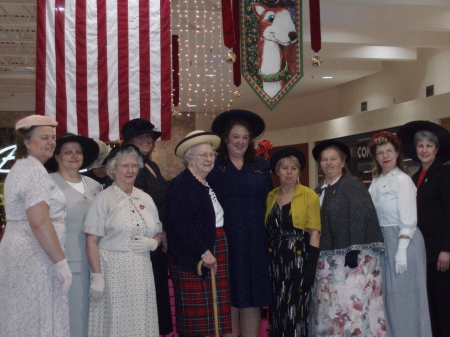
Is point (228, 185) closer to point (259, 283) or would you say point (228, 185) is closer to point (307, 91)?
point (259, 283)

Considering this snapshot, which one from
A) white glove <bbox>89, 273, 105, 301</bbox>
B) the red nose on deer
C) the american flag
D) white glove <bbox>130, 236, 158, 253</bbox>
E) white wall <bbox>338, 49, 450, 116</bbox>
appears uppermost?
white wall <bbox>338, 49, 450, 116</bbox>

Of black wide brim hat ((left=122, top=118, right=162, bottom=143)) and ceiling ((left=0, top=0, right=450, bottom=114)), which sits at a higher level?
ceiling ((left=0, top=0, right=450, bottom=114))

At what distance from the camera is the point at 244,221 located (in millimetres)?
4469

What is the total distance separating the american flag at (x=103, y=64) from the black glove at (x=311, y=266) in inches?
68.2

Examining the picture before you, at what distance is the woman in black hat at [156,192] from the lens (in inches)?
178

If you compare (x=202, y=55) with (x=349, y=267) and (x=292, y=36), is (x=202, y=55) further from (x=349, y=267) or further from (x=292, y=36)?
(x=349, y=267)

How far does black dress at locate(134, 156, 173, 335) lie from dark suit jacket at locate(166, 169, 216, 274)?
0.23 meters

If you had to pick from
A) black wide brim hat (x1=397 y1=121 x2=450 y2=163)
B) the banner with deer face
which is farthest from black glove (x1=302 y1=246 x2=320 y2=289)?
the banner with deer face

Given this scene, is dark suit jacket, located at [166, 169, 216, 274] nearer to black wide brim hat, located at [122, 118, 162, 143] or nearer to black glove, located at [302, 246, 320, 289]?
black wide brim hat, located at [122, 118, 162, 143]

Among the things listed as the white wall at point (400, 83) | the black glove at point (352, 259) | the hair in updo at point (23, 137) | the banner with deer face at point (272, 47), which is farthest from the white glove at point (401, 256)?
the white wall at point (400, 83)

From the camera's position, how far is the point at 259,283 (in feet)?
14.6

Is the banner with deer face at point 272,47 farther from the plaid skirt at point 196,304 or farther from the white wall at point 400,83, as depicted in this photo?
the white wall at point 400,83

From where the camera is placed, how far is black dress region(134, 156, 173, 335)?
4512mm

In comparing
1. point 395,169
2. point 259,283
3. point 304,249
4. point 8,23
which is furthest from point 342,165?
point 8,23
